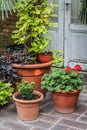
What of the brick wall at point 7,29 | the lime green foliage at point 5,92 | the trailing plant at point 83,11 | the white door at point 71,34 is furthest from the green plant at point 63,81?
the brick wall at point 7,29

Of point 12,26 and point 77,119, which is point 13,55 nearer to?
point 77,119

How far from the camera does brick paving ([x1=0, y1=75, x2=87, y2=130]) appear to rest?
3.70 meters

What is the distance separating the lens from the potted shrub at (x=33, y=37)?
4355 mm

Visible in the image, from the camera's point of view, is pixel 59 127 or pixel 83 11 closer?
pixel 59 127

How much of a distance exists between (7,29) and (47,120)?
2.79m

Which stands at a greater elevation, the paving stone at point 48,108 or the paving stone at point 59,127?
the paving stone at point 59,127

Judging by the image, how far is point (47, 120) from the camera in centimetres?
387

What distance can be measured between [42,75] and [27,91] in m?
0.65

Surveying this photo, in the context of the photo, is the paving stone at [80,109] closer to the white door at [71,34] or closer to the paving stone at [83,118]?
the paving stone at [83,118]

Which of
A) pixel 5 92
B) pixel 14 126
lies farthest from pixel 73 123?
→ pixel 5 92

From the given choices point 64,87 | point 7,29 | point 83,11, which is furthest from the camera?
point 7,29

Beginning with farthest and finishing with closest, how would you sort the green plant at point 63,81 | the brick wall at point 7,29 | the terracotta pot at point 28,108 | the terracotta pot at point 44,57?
the brick wall at point 7,29 < the terracotta pot at point 44,57 < the green plant at point 63,81 < the terracotta pot at point 28,108

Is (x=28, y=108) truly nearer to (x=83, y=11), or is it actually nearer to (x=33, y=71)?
(x=33, y=71)

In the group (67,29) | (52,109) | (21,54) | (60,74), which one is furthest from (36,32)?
(67,29)
